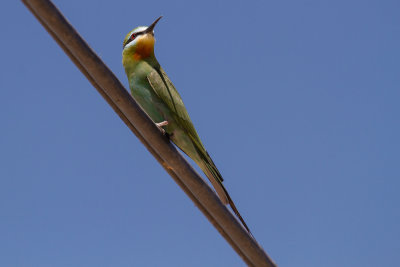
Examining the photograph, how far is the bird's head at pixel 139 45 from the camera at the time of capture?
4.46 meters

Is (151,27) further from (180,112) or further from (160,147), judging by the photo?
(160,147)

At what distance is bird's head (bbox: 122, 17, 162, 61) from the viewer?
14.6 ft

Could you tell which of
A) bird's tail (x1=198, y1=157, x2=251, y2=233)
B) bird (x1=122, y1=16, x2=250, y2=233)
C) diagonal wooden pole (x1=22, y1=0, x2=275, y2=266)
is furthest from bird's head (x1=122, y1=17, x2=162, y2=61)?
diagonal wooden pole (x1=22, y1=0, x2=275, y2=266)

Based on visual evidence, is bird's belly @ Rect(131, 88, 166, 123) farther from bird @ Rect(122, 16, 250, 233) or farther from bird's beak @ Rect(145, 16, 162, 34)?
bird's beak @ Rect(145, 16, 162, 34)

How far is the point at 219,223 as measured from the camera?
6.21 feet

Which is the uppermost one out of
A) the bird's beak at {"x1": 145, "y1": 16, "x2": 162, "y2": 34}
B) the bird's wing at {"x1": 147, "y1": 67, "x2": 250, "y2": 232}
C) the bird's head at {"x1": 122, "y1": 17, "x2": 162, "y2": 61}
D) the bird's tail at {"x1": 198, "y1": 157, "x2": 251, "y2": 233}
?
the bird's beak at {"x1": 145, "y1": 16, "x2": 162, "y2": 34}

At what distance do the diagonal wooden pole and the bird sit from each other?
4.23 ft

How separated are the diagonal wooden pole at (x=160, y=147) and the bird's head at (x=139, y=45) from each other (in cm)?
264

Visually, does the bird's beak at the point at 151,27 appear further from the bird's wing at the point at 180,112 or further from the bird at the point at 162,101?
the bird's wing at the point at 180,112

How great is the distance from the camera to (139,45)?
450cm

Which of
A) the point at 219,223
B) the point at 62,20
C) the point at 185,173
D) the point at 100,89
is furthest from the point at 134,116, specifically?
the point at 219,223

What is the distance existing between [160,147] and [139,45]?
109 inches

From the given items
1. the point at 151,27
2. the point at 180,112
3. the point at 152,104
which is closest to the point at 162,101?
the point at 152,104

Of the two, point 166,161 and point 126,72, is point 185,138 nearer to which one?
point 126,72
